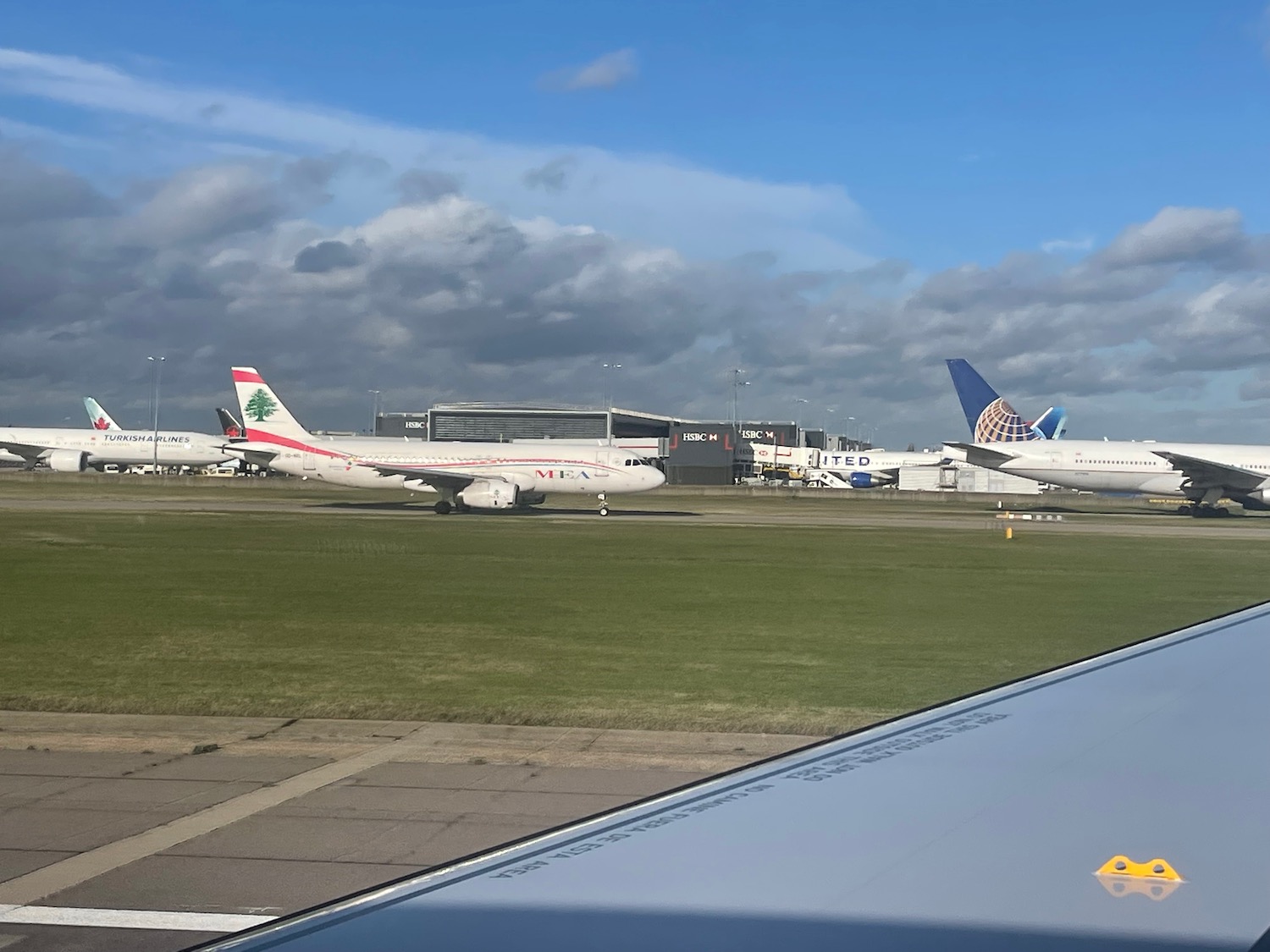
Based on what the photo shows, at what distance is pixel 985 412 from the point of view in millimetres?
71562

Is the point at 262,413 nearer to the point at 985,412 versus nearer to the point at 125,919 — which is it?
the point at 985,412

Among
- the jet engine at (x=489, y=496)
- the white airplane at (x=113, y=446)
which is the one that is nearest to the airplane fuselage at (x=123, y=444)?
the white airplane at (x=113, y=446)

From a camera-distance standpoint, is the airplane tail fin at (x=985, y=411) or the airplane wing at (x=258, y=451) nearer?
the airplane wing at (x=258, y=451)

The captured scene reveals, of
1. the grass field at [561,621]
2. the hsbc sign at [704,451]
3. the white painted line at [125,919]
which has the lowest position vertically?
the white painted line at [125,919]

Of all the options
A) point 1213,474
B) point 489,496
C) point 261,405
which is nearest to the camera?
point 489,496

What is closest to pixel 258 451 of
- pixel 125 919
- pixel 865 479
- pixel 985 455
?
pixel 985 455

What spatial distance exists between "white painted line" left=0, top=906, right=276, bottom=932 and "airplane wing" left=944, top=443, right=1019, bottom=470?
6044 centimetres

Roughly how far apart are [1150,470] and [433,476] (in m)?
35.2

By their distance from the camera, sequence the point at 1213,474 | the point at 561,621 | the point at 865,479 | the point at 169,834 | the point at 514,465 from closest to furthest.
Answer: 1. the point at 169,834
2. the point at 561,621
3. the point at 514,465
4. the point at 1213,474
5. the point at 865,479

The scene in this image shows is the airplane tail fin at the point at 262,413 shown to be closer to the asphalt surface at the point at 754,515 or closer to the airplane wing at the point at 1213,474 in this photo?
the asphalt surface at the point at 754,515

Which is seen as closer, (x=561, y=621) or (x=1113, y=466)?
(x=561, y=621)

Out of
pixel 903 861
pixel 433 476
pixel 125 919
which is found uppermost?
pixel 433 476

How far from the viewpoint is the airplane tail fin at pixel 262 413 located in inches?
2222

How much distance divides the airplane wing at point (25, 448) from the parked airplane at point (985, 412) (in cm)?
6835
